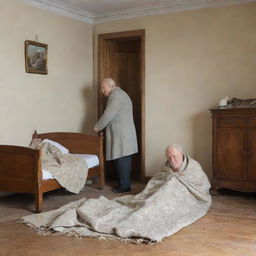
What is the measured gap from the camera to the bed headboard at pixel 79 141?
5.44 m

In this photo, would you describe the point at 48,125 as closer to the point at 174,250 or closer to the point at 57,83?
the point at 57,83

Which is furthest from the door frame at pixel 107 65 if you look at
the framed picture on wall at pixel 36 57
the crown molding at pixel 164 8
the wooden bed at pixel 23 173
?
the wooden bed at pixel 23 173

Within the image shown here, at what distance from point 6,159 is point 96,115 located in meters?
2.20

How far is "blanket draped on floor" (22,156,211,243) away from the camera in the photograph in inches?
136

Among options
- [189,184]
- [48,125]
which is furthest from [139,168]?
[189,184]

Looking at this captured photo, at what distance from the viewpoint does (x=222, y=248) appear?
3.18 metres

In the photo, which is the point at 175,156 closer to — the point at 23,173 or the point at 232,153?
the point at 232,153

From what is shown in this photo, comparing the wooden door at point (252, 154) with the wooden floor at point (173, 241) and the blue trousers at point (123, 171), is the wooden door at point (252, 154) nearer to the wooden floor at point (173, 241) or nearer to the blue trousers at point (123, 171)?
the wooden floor at point (173, 241)

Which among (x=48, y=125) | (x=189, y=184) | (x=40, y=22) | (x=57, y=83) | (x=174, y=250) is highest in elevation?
(x=40, y=22)

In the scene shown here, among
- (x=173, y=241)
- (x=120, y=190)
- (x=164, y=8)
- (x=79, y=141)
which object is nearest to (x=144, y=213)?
(x=173, y=241)

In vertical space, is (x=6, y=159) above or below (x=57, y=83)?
below

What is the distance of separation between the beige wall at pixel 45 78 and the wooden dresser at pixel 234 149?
216 cm

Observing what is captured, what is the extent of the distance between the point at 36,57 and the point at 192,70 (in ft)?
6.93

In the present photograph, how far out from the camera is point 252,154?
483cm
